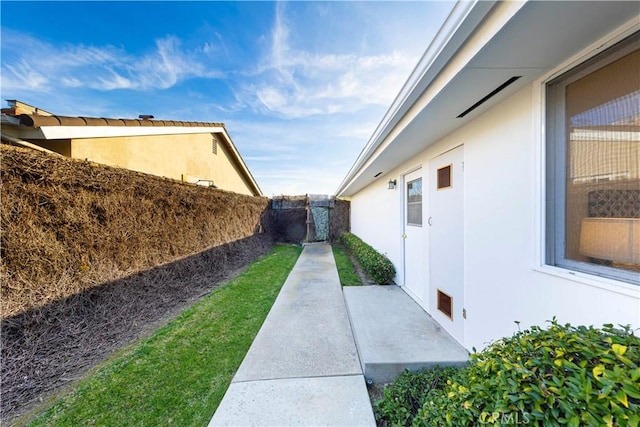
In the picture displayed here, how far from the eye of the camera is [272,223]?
15852 millimetres

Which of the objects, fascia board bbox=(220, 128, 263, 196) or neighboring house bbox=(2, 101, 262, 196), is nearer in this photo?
neighboring house bbox=(2, 101, 262, 196)

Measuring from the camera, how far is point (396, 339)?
3506 mm

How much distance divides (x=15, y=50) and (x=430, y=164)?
7454mm

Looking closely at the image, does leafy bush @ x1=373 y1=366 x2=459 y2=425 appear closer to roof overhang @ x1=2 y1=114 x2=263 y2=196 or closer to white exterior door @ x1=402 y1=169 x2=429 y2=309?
white exterior door @ x1=402 y1=169 x2=429 y2=309

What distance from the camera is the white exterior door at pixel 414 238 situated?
4.85 meters

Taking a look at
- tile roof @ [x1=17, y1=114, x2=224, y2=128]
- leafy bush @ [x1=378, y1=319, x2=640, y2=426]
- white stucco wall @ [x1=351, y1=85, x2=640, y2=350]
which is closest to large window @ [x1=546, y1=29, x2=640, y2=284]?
white stucco wall @ [x1=351, y1=85, x2=640, y2=350]

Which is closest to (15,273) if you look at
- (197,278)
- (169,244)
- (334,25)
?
(169,244)

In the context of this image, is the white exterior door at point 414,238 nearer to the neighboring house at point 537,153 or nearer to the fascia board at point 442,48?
the neighboring house at point 537,153

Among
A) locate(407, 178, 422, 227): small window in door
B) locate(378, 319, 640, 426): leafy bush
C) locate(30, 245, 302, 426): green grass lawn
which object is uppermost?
locate(407, 178, 422, 227): small window in door

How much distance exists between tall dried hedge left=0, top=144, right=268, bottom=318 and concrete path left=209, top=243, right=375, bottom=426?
8.69ft

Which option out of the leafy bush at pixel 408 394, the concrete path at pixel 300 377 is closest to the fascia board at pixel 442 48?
the leafy bush at pixel 408 394

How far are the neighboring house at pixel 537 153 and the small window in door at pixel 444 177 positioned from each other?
0.23 meters

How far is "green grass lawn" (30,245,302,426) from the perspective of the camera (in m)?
2.40

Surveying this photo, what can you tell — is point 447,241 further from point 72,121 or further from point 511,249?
point 72,121
